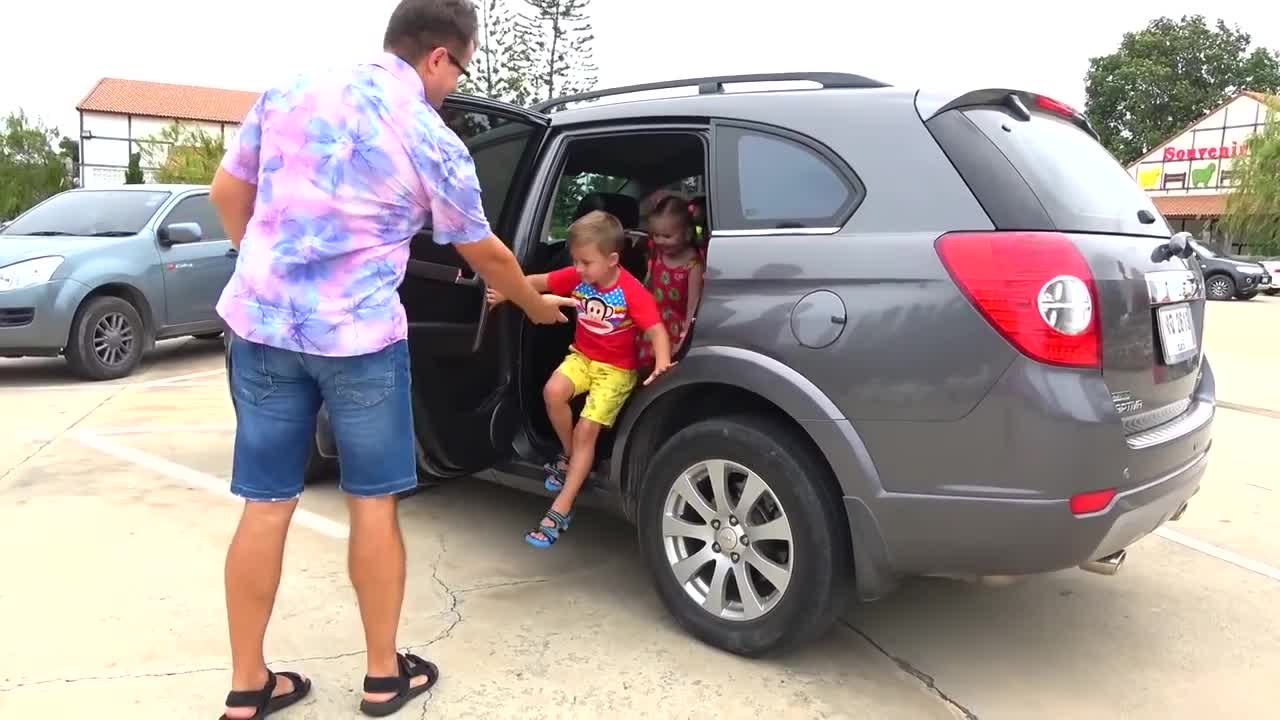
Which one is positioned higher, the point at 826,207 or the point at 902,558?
the point at 826,207

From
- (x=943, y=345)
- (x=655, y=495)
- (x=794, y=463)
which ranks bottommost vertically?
(x=655, y=495)

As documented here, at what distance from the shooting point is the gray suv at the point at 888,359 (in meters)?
2.35

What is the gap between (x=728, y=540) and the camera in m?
2.85

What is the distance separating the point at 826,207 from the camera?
8.91 ft

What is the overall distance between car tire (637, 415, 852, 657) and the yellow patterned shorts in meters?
0.32

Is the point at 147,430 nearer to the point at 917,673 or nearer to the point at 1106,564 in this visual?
the point at 917,673

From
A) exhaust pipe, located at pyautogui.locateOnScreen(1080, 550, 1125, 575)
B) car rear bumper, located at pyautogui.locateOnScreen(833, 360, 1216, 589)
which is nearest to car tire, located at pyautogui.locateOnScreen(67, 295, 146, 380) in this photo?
car rear bumper, located at pyautogui.locateOnScreen(833, 360, 1216, 589)

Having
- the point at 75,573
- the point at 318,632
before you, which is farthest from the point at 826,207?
the point at 75,573

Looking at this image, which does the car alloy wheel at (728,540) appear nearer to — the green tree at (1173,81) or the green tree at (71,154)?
the green tree at (1173,81)

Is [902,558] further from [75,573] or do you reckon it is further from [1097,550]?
[75,573]

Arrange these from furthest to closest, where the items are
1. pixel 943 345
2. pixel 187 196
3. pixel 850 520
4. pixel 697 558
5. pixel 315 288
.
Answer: pixel 187 196
pixel 697 558
pixel 850 520
pixel 943 345
pixel 315 288

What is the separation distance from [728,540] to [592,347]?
91cm

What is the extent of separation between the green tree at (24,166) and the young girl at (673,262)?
62.1 meters

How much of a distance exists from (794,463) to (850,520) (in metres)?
→ 0.23
